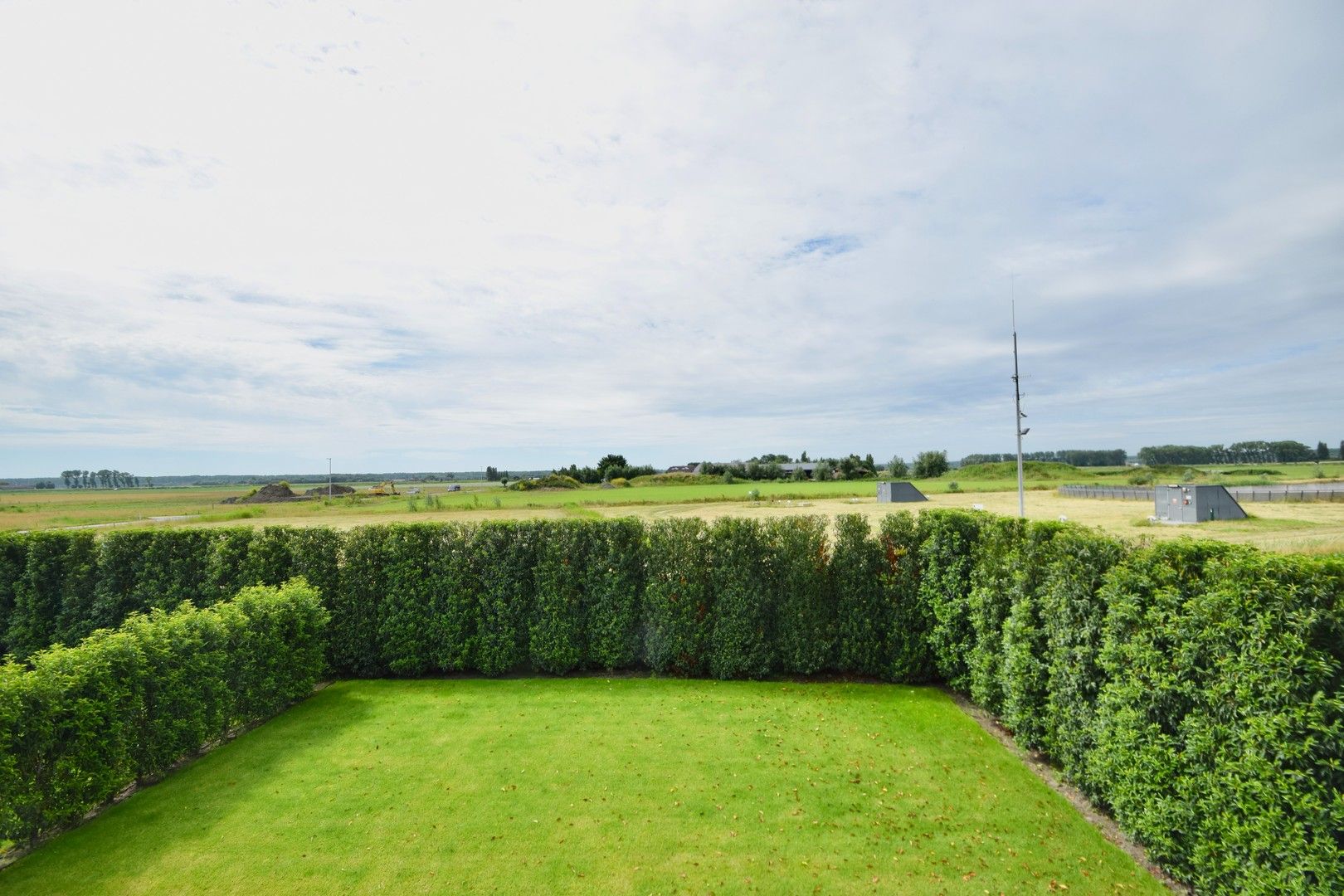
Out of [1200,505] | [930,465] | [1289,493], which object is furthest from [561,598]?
[930,465]

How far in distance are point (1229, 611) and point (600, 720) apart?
7149 millimetres

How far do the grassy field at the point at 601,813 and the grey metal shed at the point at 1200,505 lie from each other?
73.6 feet

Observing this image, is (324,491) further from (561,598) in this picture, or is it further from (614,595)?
(614,595)

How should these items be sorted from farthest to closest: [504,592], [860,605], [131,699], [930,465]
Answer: [930,465] < [504,592] < [860,605] < [131,699]

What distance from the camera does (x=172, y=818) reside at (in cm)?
597

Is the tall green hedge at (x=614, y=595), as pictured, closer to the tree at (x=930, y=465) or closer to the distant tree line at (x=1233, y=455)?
the distant tree line at (x=1233, y=455)

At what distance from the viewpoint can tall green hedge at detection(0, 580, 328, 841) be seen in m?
5.42

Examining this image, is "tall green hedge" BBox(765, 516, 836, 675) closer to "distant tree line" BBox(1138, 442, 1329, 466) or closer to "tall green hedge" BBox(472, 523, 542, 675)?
"tall green hedge" BBox(472, 523, 542, 675)

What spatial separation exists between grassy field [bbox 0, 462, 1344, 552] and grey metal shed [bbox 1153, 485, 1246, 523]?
2.84 ft

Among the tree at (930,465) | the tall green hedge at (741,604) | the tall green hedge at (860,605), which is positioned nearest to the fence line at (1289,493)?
the tall green hedge at (860,605)

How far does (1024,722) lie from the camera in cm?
704

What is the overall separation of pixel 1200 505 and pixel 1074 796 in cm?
2387

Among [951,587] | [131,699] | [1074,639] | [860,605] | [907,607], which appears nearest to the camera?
[1074,639]

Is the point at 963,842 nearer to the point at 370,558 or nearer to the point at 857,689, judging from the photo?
the point at 857,689
